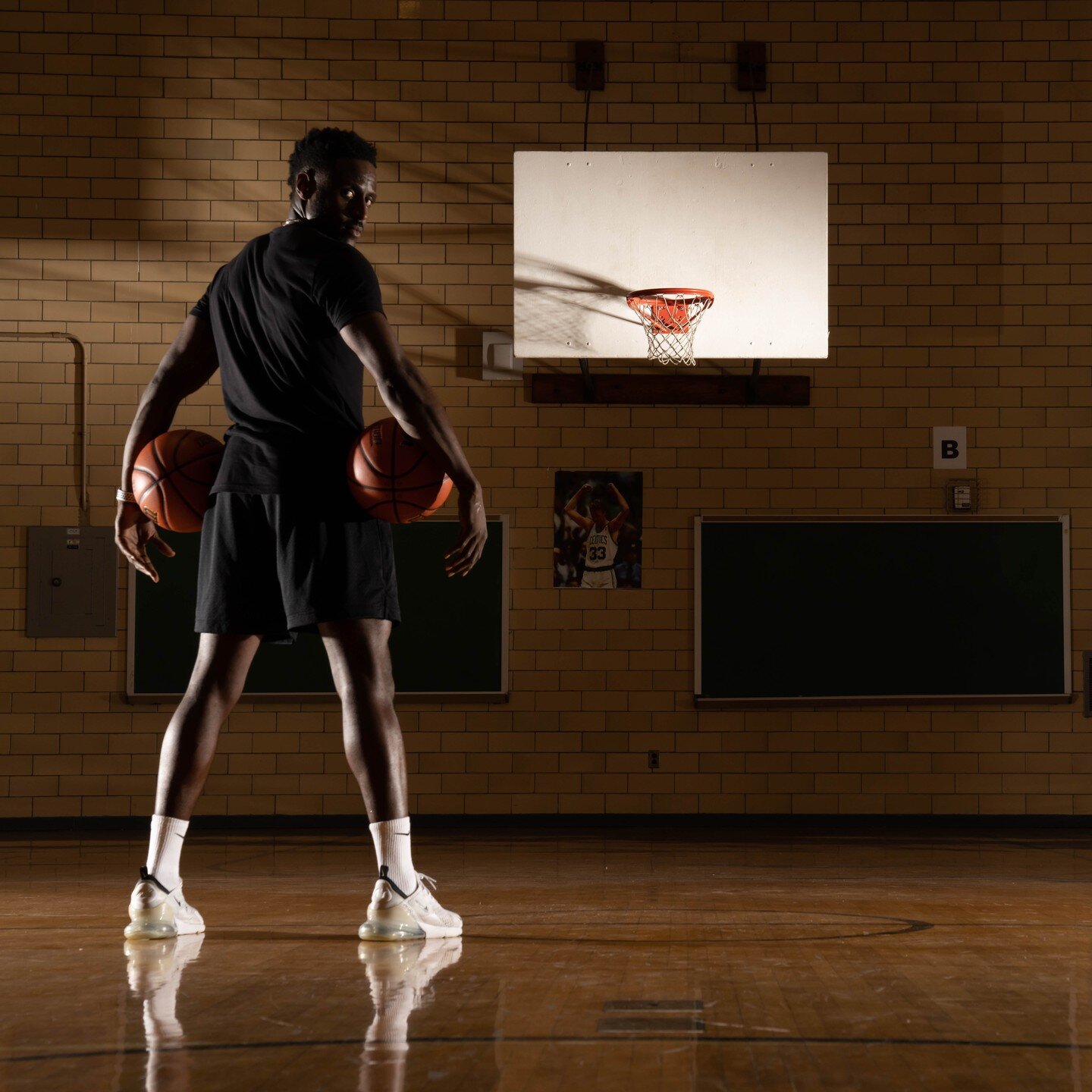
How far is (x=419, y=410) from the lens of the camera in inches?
94.9

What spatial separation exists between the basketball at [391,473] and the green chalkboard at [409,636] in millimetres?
3861

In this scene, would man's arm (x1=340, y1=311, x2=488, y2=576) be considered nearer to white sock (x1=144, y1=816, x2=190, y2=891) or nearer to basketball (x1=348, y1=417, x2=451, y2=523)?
basketball (x1=348, y1=417, x2=451, y2=523)

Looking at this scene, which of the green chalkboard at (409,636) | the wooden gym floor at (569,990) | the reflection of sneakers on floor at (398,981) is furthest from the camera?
the green chalkboard at (409,636)

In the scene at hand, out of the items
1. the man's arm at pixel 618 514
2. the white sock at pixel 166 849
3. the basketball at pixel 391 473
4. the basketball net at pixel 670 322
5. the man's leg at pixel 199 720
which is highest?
the basketball net at pixel 670 322

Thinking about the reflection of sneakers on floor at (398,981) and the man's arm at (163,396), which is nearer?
the reflection of sneakers on floor at (398,981)

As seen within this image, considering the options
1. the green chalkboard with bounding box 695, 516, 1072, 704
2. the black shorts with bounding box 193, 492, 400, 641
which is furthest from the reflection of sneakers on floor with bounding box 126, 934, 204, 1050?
the green chalkboard with bounding box 695, 516, 1072, 704

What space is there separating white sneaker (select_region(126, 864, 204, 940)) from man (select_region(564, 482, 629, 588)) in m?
4.22

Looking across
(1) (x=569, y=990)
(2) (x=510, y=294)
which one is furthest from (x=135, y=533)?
(2) (x=510, y=294)

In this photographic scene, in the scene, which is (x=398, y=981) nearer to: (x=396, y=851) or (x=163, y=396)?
(x=396, y=851)

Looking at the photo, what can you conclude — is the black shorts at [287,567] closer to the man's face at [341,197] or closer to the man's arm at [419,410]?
the man's arm at [419,410]

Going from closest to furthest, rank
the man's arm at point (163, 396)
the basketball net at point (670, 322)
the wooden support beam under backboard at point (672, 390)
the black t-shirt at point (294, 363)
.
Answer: the black t-shirt at point (294, 363), the man's arm at point (163, 396), the basketball net at point (670, 322), the wooden support beam under backboard at point (672, 390)

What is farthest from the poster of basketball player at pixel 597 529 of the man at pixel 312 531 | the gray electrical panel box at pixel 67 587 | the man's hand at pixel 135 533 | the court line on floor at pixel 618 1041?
the court line on floor at pixel 618 1041

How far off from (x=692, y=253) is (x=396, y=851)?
3964 millimetres

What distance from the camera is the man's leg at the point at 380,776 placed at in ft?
7.68
